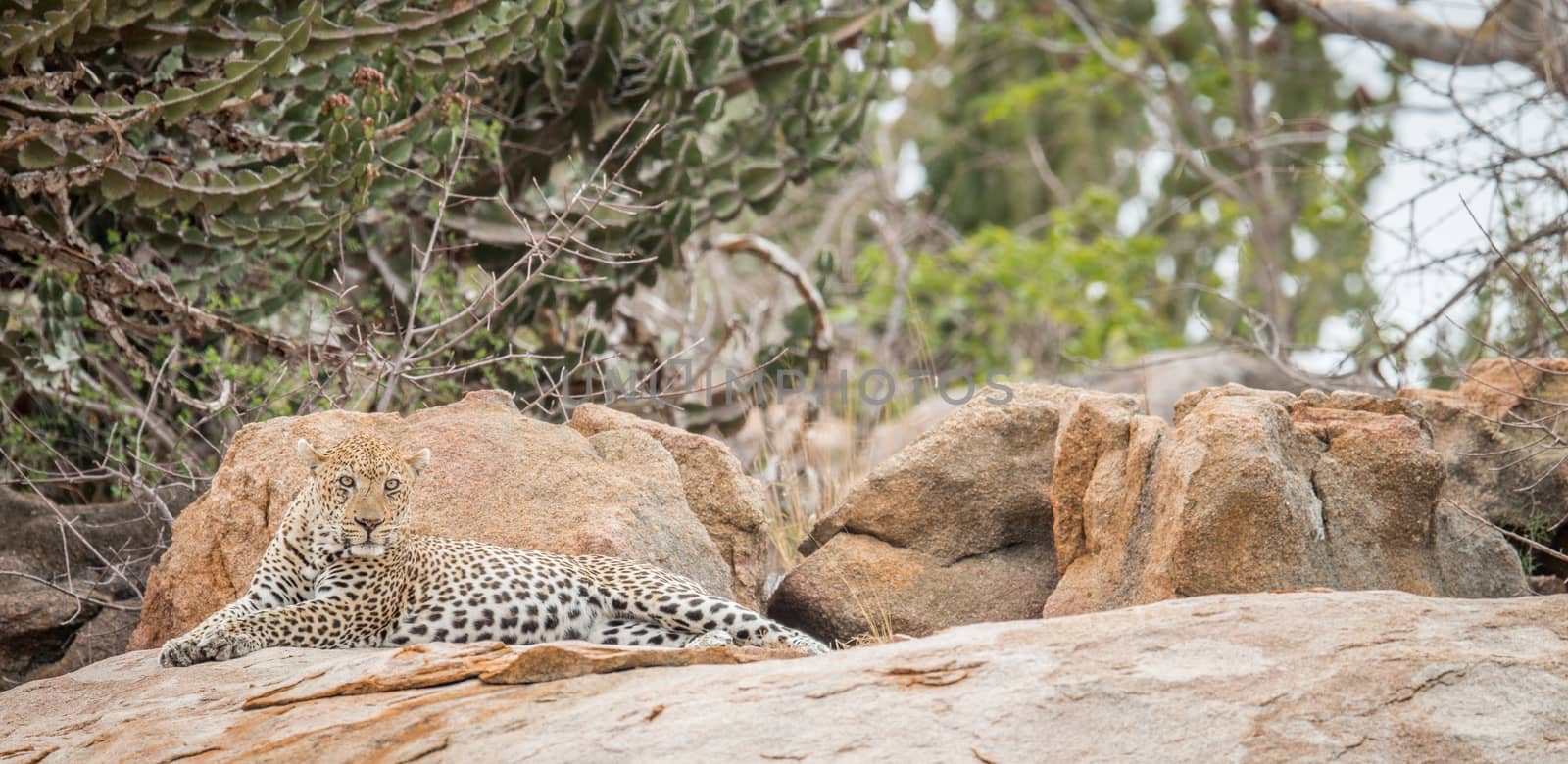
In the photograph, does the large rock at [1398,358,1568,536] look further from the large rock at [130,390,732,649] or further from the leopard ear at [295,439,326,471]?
the leopard ear at [295,439,326,471]

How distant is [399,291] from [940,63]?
16.4 meters

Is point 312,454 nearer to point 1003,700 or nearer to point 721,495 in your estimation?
point 721,495

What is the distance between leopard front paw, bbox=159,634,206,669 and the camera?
5496mm

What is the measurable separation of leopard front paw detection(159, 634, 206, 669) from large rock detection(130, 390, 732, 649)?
2.85 feet

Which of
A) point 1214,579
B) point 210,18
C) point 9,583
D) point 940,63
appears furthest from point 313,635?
point 940,63

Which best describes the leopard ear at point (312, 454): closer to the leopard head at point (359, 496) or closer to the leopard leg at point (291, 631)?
the leopard head at point (359, 496)

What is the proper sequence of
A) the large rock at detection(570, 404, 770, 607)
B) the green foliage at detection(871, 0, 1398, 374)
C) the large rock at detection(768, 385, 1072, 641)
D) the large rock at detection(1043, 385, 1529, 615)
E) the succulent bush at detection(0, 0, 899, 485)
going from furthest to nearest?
the green foliage at detection(871, 0, 1398, 374) < the succulent bush at detection(0, 0, 899, 485) < the large rock at detection(570, 404, 770, 607) < the large rock at detection(768, 385, 1072, 641) < the large rock at detection(1043, 385, 1529, 615)

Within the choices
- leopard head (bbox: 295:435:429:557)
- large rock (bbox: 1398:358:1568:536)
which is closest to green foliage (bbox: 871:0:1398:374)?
large rock (bbox: 1398:358:1568:536)

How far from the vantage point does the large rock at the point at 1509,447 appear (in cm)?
698

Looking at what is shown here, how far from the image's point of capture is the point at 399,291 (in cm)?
998

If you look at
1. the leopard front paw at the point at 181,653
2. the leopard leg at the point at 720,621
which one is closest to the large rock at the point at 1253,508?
the leopard leg at the point at 720,621

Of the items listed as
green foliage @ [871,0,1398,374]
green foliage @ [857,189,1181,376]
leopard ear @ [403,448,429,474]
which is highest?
green foliage @ [871,0,1398,374]

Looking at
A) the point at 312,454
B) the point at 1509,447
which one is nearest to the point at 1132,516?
the point at 1509,447

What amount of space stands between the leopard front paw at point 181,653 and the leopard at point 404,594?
0.23ft
